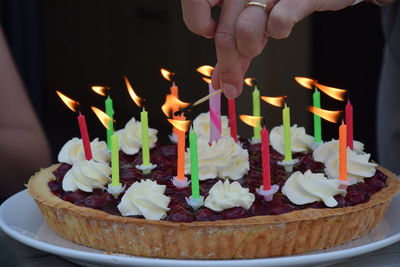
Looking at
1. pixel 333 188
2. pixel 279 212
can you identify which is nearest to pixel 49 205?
pixel 279 212

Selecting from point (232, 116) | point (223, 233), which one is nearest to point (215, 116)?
point (232, 116)

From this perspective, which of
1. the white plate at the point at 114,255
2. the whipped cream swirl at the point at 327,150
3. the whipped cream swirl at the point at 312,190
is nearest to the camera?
the white plate at the point at 114,255

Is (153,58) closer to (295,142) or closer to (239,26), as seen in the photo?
(295,142)

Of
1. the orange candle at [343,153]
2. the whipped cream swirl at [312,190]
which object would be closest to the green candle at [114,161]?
the whipped cream swirl at [312,190]

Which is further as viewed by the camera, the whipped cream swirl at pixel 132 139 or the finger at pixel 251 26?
the whipped cream swirl at pixel 132 139

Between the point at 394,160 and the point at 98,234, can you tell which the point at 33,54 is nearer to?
the point at 394,160

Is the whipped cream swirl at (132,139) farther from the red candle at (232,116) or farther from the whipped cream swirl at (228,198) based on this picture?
the whipped cream swirl at (228,198)

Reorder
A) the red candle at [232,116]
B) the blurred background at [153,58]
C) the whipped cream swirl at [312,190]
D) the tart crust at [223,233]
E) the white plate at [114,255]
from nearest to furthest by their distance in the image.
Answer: the white plate at [114,255], the tart crust at [223,233], the whipped cream swirl at [312,190], the red candle at [232,116], the blurred background at [153,58]
